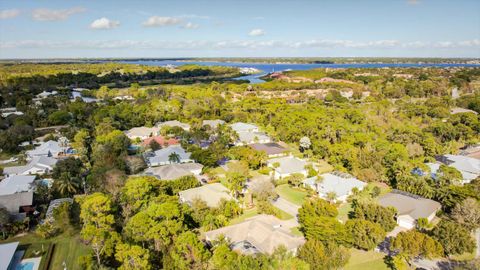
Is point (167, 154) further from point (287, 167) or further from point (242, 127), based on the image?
point (242, 127)

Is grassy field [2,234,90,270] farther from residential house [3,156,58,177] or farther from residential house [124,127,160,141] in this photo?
residential house [124,127,160,141]

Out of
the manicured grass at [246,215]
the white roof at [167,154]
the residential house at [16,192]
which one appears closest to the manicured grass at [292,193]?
the manicured grass at [246,215]

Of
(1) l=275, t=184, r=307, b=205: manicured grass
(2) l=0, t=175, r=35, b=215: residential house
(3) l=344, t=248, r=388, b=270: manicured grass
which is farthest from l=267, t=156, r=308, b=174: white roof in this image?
(2) l=0, t=175, r=35, b=215: residential house

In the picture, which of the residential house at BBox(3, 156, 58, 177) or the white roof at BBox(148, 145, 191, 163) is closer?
the residential house at BBox(3, 156, 58, 177)

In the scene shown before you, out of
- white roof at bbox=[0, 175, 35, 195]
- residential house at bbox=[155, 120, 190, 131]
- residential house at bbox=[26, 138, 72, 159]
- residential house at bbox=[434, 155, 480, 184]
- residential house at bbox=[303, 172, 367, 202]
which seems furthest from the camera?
residential house at bbox=[155, 120, 190, 131]

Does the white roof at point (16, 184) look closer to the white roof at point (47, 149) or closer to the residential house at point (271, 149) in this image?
the white roof at point (47, 149)

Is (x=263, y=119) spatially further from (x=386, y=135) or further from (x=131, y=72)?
(x=131, y=72)
